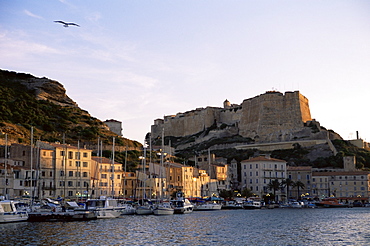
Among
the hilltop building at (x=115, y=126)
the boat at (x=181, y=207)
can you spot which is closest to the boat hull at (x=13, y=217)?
the boat at (x=181, y=207)

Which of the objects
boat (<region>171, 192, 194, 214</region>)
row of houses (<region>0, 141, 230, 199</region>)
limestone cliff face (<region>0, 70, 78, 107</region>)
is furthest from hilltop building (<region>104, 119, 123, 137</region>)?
boat (<region>171, 192, 194, 214</region>)

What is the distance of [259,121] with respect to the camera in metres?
138

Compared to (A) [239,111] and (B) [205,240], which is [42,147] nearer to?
(B) [205,240]

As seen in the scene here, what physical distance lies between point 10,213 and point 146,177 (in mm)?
28737

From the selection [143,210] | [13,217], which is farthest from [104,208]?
[13,217]

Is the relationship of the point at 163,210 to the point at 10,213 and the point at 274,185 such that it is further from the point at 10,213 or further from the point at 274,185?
the point at 274,185

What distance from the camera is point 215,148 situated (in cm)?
13750

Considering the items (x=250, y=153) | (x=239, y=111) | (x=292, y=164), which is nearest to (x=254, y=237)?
(x=292, y=164)

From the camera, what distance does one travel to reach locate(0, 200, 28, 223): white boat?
41.2 meters

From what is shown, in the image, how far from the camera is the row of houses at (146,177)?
59.4 metres

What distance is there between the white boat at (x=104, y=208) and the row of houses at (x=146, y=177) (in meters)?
6.25

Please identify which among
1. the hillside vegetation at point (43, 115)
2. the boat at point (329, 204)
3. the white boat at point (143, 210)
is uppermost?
the hillside vegetation at point (43, 115)

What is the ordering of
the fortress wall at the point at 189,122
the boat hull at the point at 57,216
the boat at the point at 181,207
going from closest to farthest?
the boat hull at the point at 57,216, the boat at the point at 181,207, the fortress wall at the point at 189,122

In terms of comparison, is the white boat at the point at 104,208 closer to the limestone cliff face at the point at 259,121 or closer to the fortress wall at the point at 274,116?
the limestone cliff face at the point at 259,121
